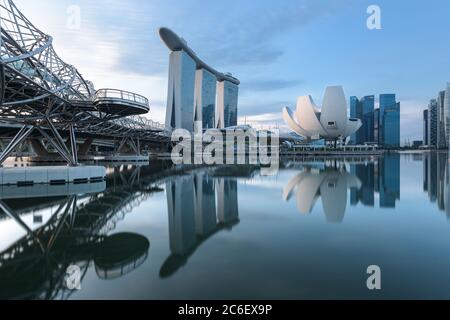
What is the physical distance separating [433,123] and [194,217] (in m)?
145

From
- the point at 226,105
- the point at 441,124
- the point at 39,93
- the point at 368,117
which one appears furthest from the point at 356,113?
the point at 39,93

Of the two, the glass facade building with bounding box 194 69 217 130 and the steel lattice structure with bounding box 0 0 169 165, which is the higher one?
the glass facade building with bounding box 194 69 217 130

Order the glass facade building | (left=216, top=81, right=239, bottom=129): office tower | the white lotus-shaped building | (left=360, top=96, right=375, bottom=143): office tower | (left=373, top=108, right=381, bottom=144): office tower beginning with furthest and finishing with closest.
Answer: (left=360, top=96, right=375, bottom=143): office tower
(left=373, top=108, right=381, bottom=144): office tower
(left=216, top=81, right=239, bottom=129): office tower
the glass facade building
the white lotus-shaped building

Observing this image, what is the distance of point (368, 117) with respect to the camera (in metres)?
133

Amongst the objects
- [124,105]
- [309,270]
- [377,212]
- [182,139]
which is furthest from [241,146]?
[309,270]

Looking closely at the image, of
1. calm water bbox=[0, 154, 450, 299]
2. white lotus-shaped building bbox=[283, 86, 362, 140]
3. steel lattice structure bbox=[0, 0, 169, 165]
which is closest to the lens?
calm water bbox=[0, 154, 450, 299]

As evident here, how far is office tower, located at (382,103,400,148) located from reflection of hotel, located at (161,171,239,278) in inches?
5020

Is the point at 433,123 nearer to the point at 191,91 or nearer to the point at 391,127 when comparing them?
the point at 391,127

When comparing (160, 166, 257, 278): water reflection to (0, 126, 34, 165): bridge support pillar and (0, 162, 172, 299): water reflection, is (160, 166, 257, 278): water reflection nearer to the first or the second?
(0, 162, 172, 299): water reflection

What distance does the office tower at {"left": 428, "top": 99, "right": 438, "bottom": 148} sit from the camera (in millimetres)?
119500

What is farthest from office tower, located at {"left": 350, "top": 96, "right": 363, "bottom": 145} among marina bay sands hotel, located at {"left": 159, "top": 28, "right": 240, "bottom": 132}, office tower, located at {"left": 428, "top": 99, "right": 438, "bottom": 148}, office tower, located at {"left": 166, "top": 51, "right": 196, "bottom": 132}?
office tower, located at {"left": 166, "top": 51, "right": 196, "bottom": 132}

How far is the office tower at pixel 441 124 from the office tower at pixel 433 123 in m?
8.33
